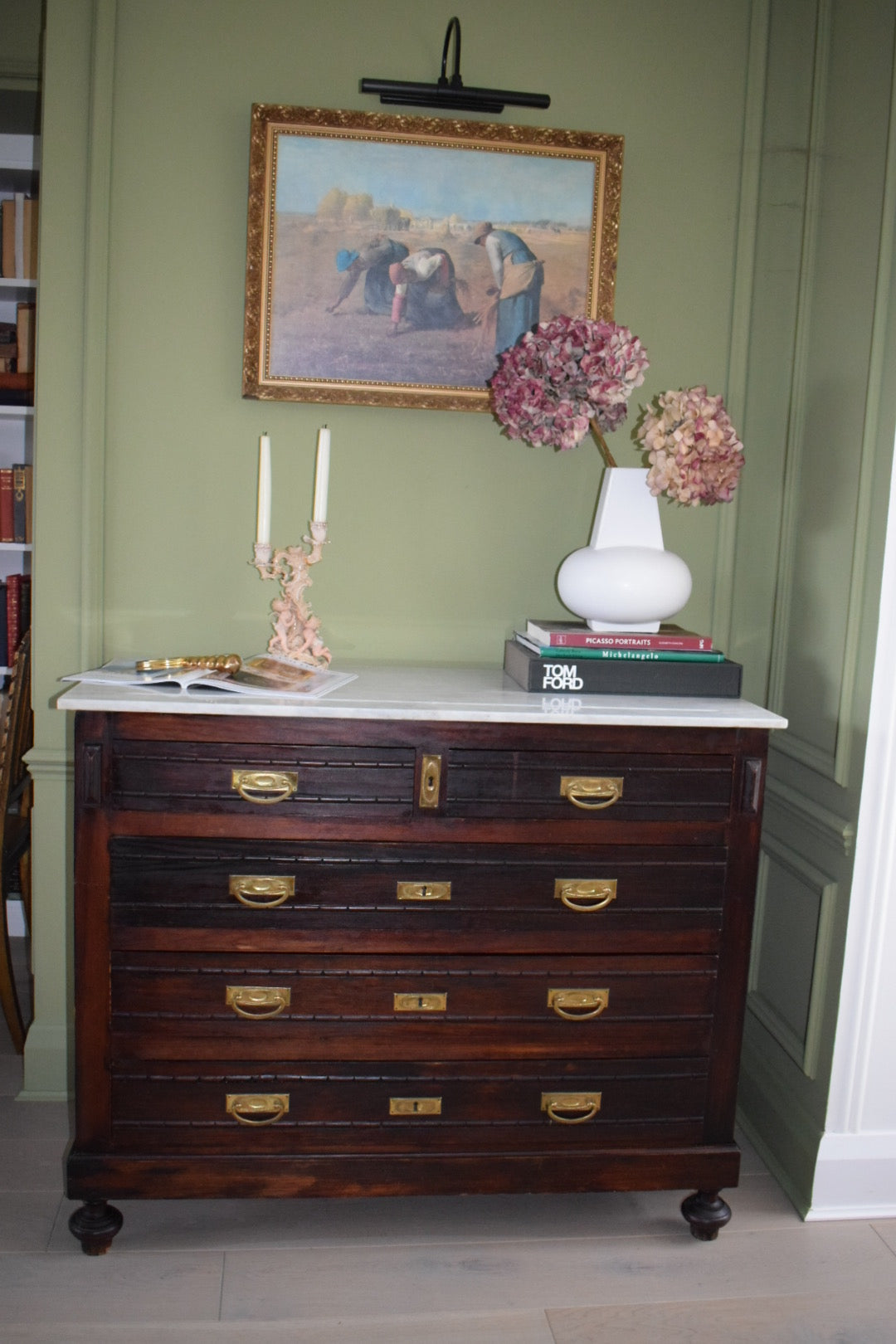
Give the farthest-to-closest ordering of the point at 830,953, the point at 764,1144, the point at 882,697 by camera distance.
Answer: the point at 764,1144 → the point at 830,953 → the point at 882,697

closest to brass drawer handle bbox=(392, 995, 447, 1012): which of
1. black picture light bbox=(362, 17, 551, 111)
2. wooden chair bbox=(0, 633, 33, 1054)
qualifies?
wooden chair bbox=(0, 633, 33, 1054)

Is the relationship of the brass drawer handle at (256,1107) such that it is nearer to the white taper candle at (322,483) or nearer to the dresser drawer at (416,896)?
the dresser drawer at (416,896)

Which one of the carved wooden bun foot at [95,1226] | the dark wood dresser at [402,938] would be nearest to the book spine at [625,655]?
the dark wood dresser at [402,938]

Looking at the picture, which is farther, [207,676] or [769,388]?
[769,388]

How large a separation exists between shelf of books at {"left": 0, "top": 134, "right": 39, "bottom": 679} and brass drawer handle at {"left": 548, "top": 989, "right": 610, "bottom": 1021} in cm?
233

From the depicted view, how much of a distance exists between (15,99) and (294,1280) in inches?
120

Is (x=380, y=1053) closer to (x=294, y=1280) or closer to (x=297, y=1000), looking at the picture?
(x=297, y=1000)

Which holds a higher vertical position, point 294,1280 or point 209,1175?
point 209,1175

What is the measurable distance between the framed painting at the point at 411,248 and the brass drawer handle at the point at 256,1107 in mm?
1350

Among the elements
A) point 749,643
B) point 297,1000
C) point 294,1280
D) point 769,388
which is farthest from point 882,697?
point 294,1280

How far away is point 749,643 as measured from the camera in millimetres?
2570

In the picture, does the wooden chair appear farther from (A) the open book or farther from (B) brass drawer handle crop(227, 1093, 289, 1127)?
(B) brass drawer handle crop(227, 1093, 289, 1127)

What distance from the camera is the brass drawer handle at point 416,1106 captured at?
2.01 m

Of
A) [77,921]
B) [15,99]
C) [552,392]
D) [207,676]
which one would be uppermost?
A: [15,99]
